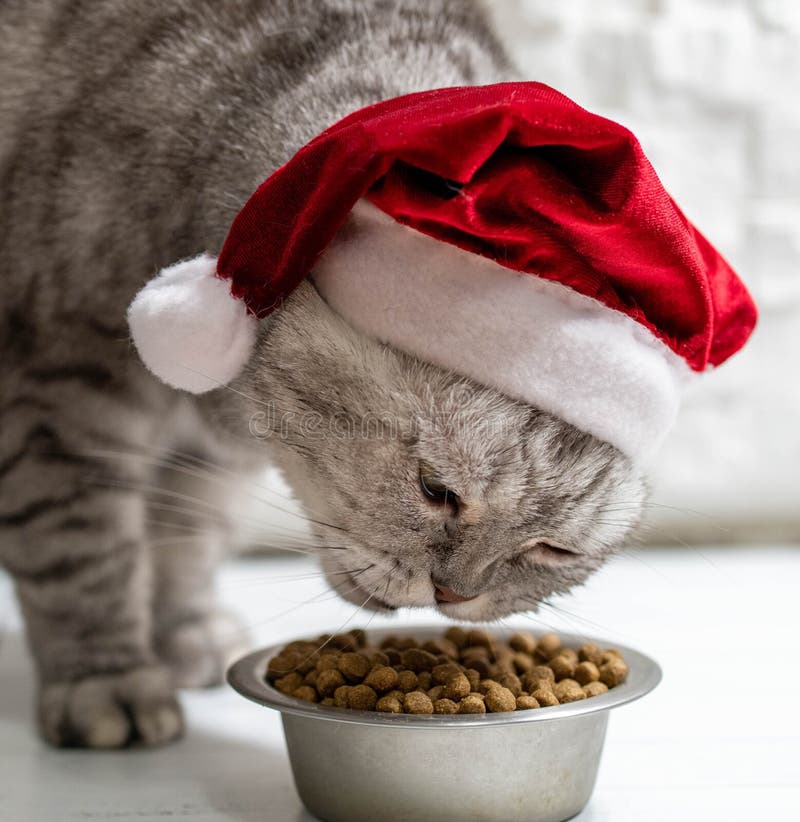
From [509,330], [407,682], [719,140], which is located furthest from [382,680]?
[719,140]

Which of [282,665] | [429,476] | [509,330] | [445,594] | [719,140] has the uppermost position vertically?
[719,140]

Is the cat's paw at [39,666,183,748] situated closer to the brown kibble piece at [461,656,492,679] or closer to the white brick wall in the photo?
the brown kibble piece at [461,656,492,679]

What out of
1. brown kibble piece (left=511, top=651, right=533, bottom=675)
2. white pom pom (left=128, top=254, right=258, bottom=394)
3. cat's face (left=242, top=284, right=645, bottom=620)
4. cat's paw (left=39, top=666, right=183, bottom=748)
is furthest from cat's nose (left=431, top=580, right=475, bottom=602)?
cat's paw (left=39, top=666, right=183, bottom=748)

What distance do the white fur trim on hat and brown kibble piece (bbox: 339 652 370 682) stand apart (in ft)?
0.88

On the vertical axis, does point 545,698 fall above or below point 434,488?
below

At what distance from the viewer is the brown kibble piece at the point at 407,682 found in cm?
89

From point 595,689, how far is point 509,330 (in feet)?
Answer: 1.04

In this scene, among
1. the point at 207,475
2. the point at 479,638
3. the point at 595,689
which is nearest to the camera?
the point at 595,689

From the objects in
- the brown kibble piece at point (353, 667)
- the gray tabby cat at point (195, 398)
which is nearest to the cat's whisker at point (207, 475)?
A: the gray tabby cat at point (195, 398)

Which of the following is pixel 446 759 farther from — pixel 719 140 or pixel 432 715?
pixel 719 140

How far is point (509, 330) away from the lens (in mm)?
799

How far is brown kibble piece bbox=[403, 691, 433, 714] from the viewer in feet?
2.76

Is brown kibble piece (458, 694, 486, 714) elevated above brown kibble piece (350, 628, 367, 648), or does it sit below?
above

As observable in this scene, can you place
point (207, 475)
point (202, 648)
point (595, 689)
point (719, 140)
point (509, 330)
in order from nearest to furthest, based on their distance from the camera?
1. point (509, 330)
2. point (595, 689)
3. point (207, 475)
4. point (202, 648)
5. point (719, 140)
